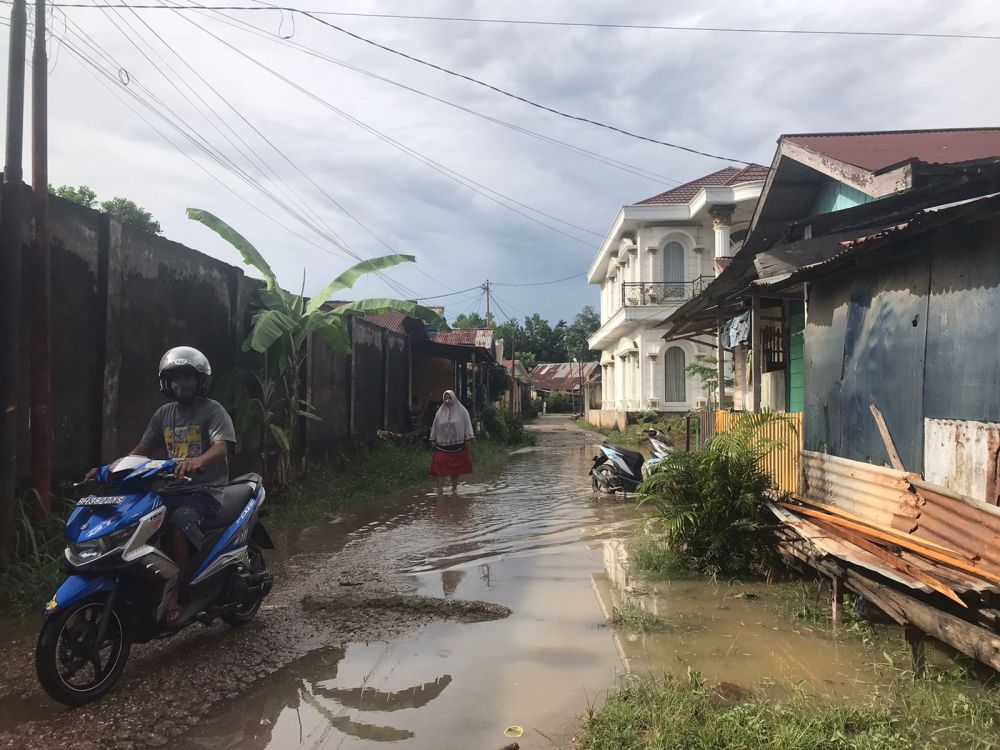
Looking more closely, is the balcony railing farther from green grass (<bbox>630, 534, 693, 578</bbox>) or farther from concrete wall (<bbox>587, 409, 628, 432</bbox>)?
green grass (<bbox>630, 534, 693, 578</bbox>)

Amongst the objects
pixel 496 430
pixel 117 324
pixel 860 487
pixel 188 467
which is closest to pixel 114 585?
pixel 188 467

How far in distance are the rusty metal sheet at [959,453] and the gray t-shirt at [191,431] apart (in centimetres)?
443

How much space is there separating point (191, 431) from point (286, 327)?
424 centimetres

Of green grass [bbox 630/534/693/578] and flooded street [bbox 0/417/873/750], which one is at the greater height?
green grass [bbox 630/534/693/578]

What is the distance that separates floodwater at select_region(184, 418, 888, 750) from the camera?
3.15 metres

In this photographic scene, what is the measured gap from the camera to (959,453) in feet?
13.9

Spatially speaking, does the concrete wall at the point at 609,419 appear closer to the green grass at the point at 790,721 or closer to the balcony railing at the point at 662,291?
the balcony railing at the point at 662,291

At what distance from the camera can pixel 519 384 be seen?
45438 millimetres

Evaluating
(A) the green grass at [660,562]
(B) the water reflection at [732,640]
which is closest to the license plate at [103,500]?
(B) the water reflection at [732,640]

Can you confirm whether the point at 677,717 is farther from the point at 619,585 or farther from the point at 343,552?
the point at 343,552

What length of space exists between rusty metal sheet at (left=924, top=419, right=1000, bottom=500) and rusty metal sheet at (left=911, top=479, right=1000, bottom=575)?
0.09m

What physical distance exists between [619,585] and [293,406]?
5206 millimetres

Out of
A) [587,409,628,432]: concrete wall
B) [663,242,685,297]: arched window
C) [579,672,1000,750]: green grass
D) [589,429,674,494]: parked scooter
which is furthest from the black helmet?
[663,242,685,297]: arched window

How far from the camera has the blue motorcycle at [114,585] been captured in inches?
125
